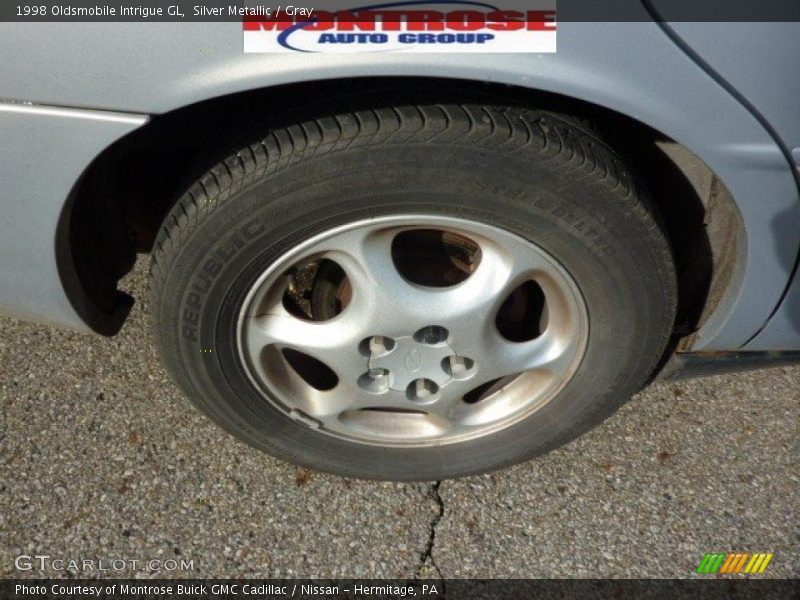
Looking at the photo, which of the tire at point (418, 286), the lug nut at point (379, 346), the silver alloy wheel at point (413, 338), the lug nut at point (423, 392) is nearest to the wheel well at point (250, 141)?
the tire at point (418, 286)

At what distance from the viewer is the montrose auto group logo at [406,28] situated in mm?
1357

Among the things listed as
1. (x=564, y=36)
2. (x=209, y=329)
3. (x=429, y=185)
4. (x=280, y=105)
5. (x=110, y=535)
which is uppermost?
(x=564, y=36)

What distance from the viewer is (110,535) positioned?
1.99m

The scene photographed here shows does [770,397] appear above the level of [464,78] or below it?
below

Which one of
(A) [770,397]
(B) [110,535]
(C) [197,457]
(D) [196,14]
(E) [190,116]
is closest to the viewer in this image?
(D) [196,14]

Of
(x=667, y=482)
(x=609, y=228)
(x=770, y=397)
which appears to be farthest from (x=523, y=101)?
(x=770, y=397)

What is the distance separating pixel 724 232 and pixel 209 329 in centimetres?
115

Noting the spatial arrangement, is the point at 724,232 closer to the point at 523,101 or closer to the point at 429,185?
the point at 523,101

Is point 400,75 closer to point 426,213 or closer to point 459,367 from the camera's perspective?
point 426,213

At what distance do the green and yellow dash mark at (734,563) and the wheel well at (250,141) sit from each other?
1.85 feet

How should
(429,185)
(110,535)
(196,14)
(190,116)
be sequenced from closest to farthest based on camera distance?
(196,14)
(429,185)
(190,116)
(110,535)

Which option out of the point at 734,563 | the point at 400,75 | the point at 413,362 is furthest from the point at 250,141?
the point at 734,563

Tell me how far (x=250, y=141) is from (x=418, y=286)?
474 mm

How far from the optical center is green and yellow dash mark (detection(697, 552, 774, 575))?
199cm
